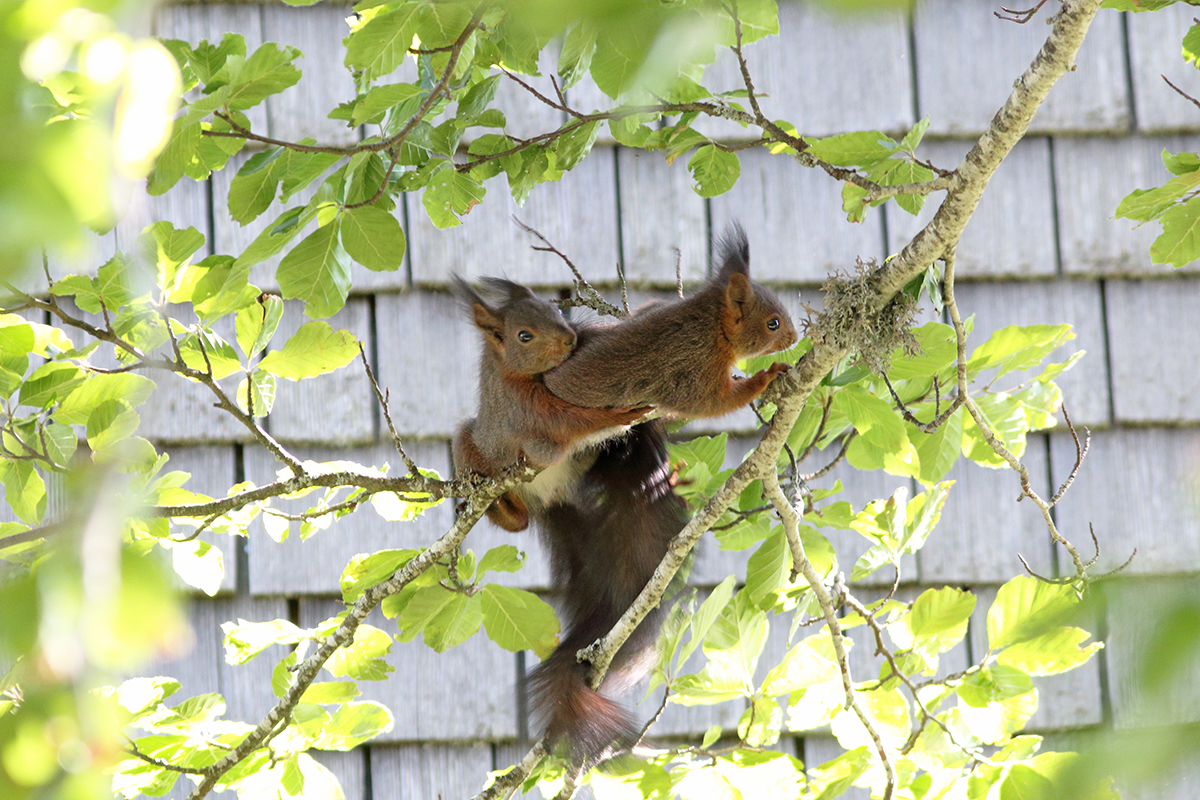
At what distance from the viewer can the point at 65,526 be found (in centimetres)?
17

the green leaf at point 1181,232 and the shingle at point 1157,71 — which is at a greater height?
the shingle at point 1157,71

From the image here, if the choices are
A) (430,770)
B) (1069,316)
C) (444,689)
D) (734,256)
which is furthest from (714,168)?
(430,770)

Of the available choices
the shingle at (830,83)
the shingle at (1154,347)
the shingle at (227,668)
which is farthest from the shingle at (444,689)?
the shingle at (1154,347)

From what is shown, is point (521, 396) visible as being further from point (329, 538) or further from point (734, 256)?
point (329, 538)

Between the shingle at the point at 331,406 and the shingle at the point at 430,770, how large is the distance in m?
0.67

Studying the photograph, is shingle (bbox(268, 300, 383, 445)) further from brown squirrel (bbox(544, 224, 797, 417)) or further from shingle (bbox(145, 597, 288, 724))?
brown squirrel (bbox(544, 224, 797, 417))

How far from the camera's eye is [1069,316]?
215cm

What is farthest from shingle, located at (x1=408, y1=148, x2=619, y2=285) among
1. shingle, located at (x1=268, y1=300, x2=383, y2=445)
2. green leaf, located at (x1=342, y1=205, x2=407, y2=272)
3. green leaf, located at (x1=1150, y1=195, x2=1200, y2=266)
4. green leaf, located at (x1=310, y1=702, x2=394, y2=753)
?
green leaf, located at (x1=1150, y1=195, x2=1200, y2=266)

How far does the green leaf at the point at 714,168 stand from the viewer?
1.48 metres

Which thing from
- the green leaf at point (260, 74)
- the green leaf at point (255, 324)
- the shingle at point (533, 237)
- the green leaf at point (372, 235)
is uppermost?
the shingle at point (533, 237)

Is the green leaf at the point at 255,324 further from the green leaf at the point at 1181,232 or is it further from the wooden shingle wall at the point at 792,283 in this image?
the green leaf at the point at 1181,232

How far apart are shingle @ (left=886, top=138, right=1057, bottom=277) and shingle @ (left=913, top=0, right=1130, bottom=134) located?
68 millimetres

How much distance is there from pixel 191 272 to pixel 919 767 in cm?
127

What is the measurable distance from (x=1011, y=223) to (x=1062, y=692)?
104 cm
